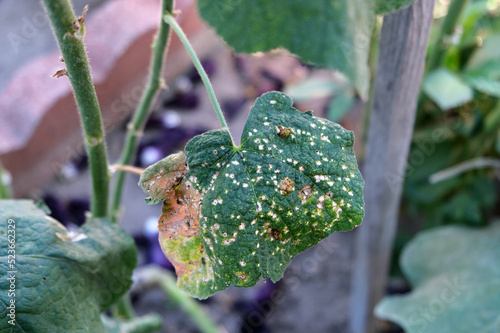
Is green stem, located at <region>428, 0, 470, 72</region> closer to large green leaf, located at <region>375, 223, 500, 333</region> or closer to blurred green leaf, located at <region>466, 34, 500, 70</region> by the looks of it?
blurred green leaf, located at <region>466, 34, 500, 70</region>

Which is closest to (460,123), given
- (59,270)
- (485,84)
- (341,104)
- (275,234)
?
(485,84)

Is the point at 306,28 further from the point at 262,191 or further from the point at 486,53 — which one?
the point at 486,53

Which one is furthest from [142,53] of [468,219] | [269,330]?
[468,219]

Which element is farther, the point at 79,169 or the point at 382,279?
the point at 79,169

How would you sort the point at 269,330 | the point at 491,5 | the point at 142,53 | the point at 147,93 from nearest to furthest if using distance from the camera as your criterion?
the point at 147,93 → the point at 491,5 → the point at 269,330 → the point at 142,53

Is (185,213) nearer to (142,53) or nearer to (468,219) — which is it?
(468,219)

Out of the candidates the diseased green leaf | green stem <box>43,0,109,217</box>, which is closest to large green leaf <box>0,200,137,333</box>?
green stem <box>43,0,109,217</box>
